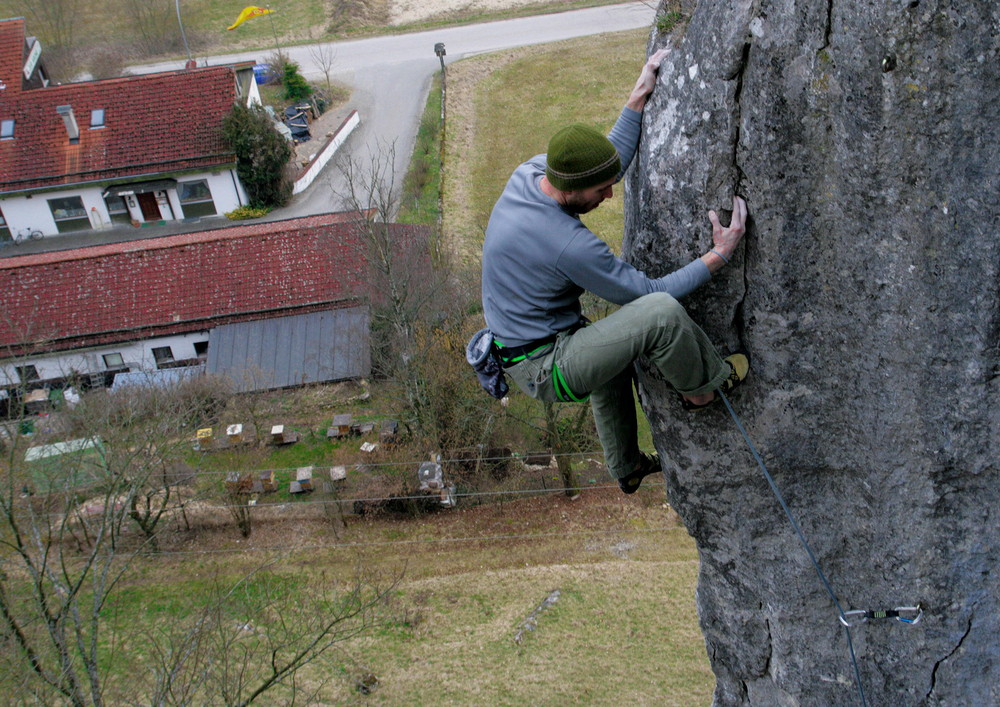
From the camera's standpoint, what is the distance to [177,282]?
26.0m

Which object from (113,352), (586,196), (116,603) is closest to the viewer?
(586,196)

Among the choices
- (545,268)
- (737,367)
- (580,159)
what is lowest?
(737,367)

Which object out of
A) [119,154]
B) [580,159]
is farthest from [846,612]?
[119,154]

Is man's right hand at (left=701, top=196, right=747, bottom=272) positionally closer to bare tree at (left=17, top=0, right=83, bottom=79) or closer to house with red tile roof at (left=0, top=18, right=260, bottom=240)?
house with red tile roof at (left=0, top=18, right=260, bottom=240)

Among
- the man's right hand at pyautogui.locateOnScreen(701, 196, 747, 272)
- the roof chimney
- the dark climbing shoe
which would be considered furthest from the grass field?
the roof chimney

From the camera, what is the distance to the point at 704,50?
469 cm

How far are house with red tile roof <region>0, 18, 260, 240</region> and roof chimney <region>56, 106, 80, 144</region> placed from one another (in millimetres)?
38

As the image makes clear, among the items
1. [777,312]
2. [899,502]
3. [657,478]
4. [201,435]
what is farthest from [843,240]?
[201,435]

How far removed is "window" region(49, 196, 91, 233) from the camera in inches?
1299

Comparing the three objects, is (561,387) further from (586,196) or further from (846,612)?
(846,612)

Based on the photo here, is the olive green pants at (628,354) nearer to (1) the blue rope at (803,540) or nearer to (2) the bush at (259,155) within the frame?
(1) the blue rope at (803,540)

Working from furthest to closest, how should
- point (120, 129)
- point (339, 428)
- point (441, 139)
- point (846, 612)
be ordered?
point (441, 139) < point (120, 129) < point (339, 428) < point (846, 612)

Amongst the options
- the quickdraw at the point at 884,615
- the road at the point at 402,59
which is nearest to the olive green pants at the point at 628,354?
the quickdraw at the point at 884,615

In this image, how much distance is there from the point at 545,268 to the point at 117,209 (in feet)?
106
